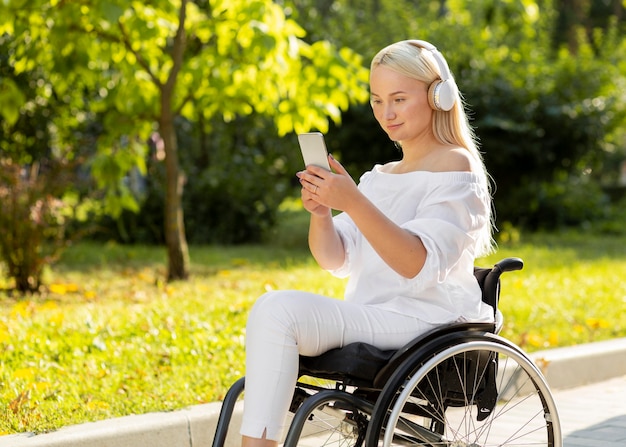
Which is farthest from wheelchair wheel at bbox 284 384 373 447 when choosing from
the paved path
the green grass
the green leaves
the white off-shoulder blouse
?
the green leaves

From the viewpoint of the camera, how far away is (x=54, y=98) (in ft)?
34.2


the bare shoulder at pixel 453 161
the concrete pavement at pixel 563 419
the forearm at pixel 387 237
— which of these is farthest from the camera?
the concrete pavement at pixel 563 419

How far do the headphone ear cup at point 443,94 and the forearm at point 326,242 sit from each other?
468 mm

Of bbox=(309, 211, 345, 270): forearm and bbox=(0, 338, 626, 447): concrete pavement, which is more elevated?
bbox=(309, 211, 345, 270): forearm

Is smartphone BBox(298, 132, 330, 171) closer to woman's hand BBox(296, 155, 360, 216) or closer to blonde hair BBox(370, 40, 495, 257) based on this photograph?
woman's hand BBox(296, 155, 360, 216)

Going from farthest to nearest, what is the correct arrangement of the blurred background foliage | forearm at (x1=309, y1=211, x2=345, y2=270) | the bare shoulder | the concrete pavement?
the blurred background foliage
the concrete pavement
forearm at (x1=309, y1=211, x2=345, y2=270)
the bare shoulder

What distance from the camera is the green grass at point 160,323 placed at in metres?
4.16

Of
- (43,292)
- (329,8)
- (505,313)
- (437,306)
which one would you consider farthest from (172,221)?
(329,8)

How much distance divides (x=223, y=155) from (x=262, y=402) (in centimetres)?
1074

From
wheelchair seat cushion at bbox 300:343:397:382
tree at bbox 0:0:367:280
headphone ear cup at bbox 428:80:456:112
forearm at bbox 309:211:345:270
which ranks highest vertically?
tree at bbox 0:0:367:280

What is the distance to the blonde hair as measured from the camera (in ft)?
9.61

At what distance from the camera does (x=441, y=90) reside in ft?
9.55

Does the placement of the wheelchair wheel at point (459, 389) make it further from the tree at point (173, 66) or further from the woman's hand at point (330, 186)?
the tree at point (173, 66)

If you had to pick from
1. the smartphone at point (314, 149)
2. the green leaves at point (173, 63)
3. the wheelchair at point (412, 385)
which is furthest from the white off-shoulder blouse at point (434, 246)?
the green leaves at point (173, 63)
